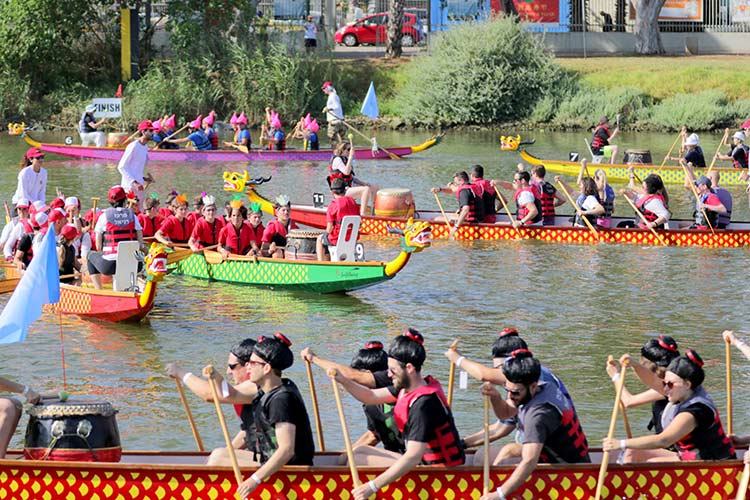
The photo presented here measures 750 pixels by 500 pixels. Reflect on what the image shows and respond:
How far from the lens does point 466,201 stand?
2523 cm

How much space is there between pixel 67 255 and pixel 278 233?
324 cm

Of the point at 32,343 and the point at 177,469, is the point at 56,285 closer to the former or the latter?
the point at 177,469

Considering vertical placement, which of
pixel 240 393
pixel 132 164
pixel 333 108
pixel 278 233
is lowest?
pixel 240 393

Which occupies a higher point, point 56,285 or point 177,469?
point 56,285

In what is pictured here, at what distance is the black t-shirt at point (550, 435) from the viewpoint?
10031mm

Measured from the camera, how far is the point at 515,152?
41.5m

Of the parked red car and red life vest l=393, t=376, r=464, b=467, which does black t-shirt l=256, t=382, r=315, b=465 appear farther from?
the parked red car

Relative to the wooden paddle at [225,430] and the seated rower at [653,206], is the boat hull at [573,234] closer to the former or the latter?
the seated rower at [653,206]

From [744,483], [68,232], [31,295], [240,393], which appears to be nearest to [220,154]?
[68,232]

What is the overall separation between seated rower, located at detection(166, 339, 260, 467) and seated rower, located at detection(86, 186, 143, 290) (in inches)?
314

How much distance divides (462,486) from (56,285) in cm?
491

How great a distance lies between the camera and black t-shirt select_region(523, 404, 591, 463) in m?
10.0

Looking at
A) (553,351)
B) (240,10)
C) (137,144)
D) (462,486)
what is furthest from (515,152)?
(462,486)

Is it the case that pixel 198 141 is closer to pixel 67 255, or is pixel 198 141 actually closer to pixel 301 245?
pixel 301 245
